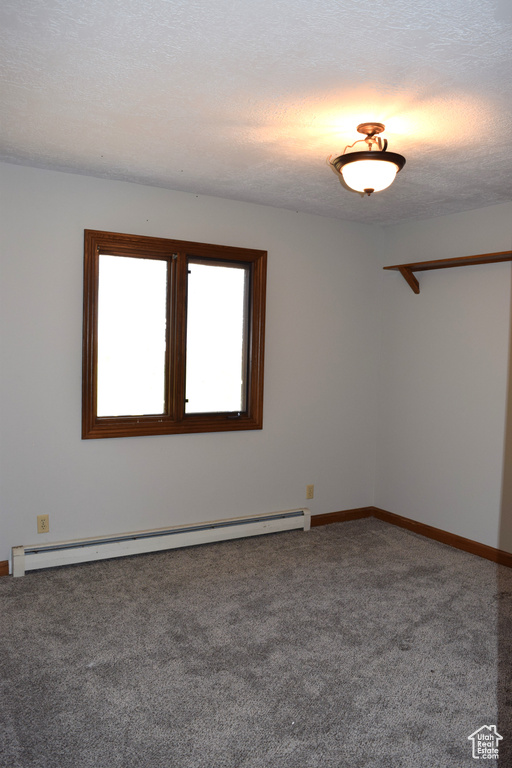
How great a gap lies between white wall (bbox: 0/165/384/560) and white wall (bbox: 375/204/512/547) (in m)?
0.22

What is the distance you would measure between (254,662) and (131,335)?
228 cm

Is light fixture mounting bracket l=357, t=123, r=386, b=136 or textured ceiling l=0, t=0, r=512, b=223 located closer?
textured ceiling l=0, t=0, r=512, b=223

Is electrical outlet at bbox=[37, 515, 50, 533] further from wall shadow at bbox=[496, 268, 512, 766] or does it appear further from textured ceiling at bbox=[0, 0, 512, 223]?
wall shadow at bbox=[496, 268, 512, 766]

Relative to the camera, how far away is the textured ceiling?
184 centimetres

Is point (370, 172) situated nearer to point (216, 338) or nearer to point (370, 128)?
point (370, 128)

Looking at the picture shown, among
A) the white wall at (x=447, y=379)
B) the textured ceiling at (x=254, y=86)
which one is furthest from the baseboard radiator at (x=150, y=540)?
the textured ceiling at (x=254, y=86)

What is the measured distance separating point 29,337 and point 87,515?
1235mm

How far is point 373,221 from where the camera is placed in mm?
4777

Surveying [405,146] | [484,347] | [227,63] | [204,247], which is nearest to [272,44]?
[227,63]

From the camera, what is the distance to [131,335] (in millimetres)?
3982

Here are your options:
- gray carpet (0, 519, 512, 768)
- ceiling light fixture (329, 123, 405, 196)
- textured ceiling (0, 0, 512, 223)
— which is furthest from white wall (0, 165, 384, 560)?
ceiling light fixture (329, 123, 405, 196)

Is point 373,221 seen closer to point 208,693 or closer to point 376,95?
point 376,95

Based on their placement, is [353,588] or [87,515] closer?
[353,588]

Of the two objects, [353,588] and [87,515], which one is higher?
[87,515]
